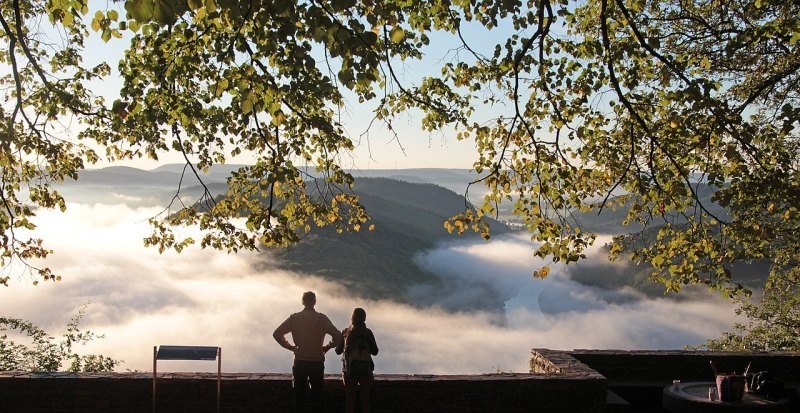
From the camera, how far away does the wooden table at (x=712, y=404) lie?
24.8ft

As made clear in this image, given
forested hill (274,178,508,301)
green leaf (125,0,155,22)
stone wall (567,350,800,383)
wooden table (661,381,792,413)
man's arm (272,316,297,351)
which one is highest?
forested hill (274,178,508,301)

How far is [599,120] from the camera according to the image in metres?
9.84

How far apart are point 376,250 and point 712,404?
138 meters

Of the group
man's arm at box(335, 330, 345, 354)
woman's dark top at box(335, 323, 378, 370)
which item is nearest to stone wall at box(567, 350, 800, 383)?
woman's dark top at box(335, 323, 378, 370)

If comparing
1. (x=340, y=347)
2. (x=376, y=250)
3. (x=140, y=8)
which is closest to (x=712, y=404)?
(x=340, y=347)

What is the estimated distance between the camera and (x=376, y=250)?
145m

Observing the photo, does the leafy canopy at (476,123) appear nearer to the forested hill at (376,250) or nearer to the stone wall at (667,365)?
the stone wall at (667,365)

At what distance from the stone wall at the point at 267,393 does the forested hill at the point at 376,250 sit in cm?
12145

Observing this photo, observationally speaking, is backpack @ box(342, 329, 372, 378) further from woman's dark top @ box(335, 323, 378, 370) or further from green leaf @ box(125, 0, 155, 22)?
green leaf @ box(125, 0, 155, 22)

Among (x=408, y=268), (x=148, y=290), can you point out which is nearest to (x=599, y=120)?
(x=408, y=268)

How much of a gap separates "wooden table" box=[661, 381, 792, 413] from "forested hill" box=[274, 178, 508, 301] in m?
122

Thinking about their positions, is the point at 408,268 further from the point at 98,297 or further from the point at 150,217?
the point at 150,217

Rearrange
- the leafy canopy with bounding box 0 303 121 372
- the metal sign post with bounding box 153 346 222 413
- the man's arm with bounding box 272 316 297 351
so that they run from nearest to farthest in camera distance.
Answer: the metal sign post with bounding box 153 346 222 413 < the man's arm with bounding box 272 316 297 351 < the leafy canopy with bounding box 0 303 121 372

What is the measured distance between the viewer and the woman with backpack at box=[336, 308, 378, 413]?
24.4 feet
